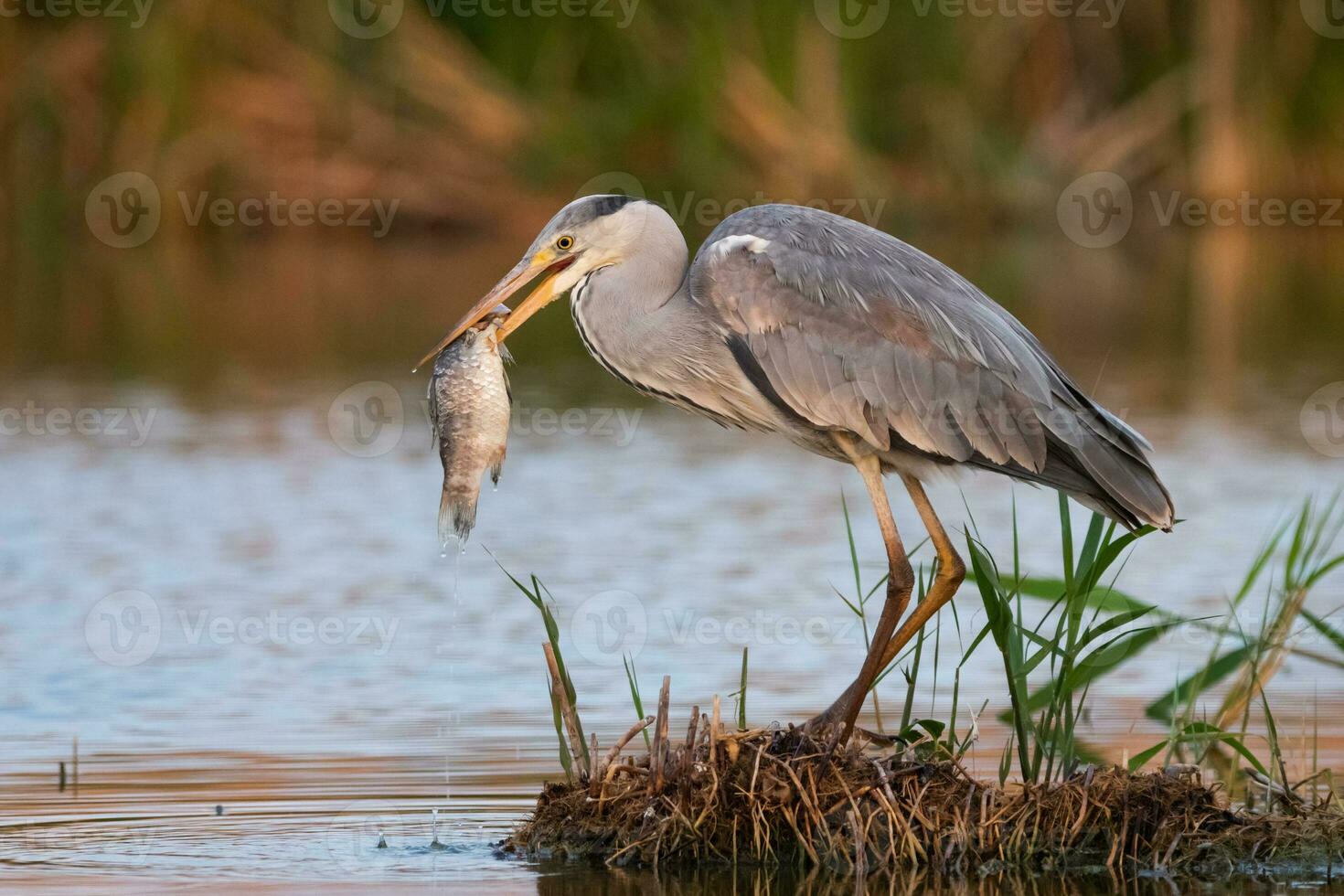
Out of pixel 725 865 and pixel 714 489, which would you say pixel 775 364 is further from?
pixel 714 489

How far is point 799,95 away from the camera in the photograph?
26.0 meters

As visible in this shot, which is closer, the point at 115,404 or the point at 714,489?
the point at 714,489

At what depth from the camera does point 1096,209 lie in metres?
28.4

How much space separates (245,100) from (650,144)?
4.76 meters

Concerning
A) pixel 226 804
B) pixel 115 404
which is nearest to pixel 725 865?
pixel 226 804

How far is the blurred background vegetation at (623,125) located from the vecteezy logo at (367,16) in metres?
0.14
